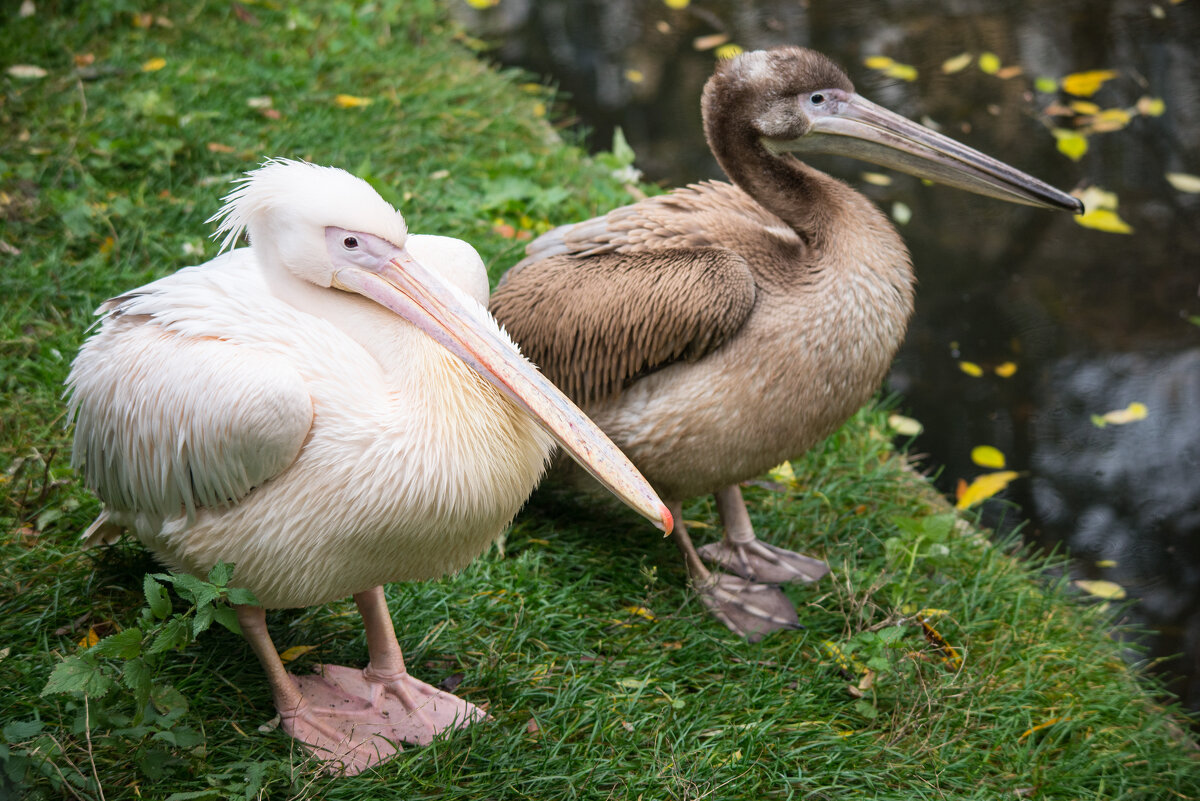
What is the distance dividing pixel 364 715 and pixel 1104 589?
2.76 metres

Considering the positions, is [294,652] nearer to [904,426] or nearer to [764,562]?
[764,562]

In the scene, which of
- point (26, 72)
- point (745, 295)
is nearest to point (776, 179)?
point (745, 295)

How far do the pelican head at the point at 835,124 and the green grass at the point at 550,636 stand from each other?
1.15m

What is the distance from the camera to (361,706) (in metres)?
2.77

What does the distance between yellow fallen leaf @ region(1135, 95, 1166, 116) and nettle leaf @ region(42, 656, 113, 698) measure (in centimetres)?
592

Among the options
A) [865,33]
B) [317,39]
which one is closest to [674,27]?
[865,33]

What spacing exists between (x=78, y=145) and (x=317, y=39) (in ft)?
5.52

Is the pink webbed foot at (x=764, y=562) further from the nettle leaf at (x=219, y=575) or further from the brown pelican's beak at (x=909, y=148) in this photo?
the nettle leaf at (x=219, y=575)

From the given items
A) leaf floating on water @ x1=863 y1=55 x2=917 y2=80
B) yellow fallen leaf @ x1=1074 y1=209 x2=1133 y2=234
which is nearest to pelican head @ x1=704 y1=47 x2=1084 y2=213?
yellow fallen leaf @ x1=1074 y1=209 x2=1133 y2=234

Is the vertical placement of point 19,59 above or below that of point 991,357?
above

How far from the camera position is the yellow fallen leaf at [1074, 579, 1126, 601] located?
3.77 metres

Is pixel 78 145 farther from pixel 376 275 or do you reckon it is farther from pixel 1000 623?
pixel 1000 623

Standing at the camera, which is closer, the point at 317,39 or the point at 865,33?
the point at 317,39

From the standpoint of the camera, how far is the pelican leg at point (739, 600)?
3.31 m
